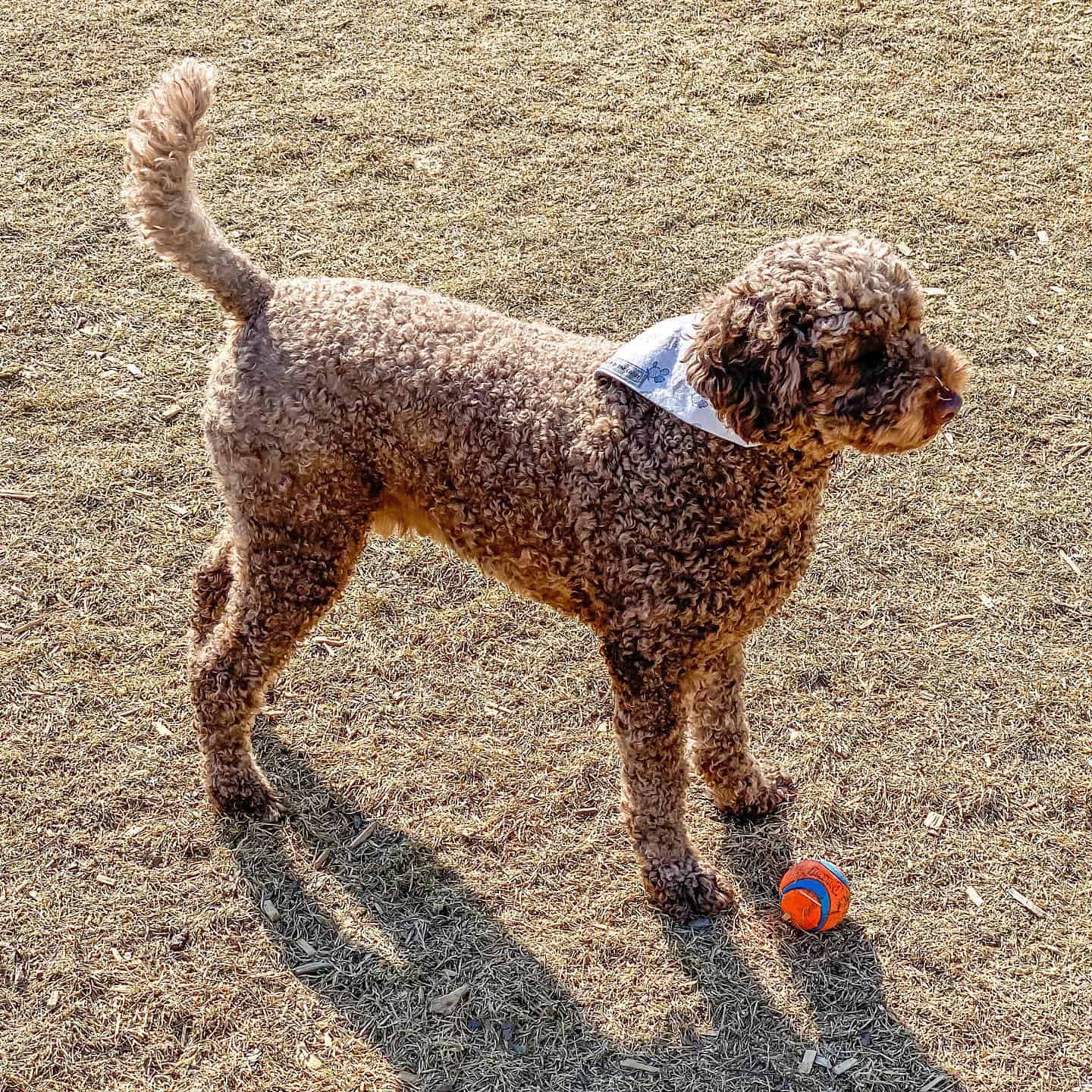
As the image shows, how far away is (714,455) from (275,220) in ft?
11.5

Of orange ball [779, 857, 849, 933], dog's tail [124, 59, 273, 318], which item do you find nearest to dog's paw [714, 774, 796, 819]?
orange ball [779, 857, 849, 933]

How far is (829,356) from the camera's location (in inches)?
99.4

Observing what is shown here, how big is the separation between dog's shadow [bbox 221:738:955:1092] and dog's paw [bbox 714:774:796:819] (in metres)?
0.06

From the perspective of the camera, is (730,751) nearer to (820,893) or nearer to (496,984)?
(820,893)

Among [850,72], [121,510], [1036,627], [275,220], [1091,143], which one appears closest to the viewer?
[1036,627]

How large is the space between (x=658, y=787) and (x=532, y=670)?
86 cm

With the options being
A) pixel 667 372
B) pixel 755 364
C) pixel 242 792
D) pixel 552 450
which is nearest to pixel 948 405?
pixel 755 364

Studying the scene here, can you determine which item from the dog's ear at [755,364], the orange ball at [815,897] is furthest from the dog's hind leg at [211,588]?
the orange ball at [815,897]

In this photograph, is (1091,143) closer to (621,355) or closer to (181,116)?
(621,355)

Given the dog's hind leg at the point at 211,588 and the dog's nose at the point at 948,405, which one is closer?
the dog's nose at the point at 948,405

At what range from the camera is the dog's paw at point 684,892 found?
3.31 m

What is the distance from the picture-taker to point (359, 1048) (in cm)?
307

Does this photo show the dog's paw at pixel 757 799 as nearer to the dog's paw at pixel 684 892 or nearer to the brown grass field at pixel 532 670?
the brown grass field at pixel 532 670

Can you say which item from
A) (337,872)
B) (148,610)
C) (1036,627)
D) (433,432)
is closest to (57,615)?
(148,610)
